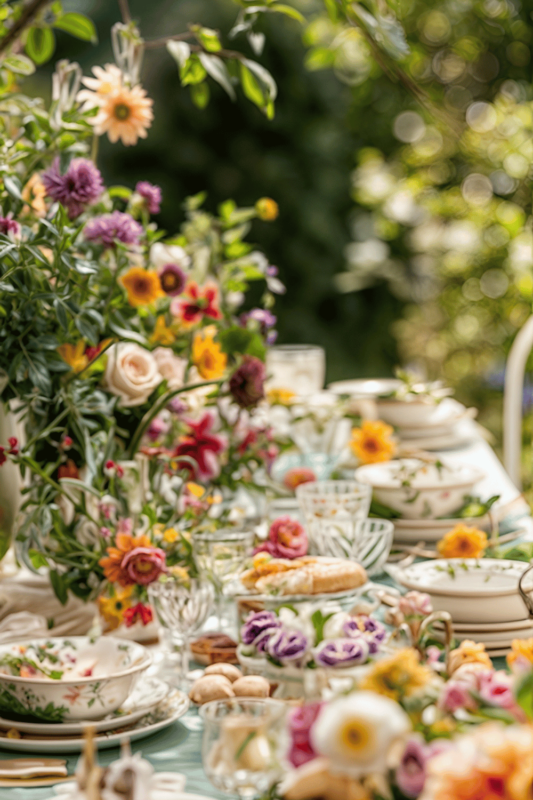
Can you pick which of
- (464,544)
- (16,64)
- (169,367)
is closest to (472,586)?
(464,544)

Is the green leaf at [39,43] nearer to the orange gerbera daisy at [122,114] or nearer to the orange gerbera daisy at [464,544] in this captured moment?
the orange gerbera daisy at [122,114]

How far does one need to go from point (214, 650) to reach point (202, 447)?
424 mm

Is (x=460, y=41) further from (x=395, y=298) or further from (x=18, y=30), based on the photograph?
(x=18, y=30)

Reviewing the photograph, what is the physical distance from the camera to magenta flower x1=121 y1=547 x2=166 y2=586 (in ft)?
3.25

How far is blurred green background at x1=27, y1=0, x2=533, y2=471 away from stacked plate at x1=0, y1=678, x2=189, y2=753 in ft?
11.5

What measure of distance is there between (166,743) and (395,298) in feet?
14.1

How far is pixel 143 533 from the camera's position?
108 centimetres

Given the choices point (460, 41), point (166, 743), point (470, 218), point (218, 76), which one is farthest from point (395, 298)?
point (166, 743)

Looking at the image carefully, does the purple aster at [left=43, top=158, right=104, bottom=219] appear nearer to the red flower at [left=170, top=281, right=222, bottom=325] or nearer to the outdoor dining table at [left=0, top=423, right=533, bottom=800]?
the red flower at [left=170, top=281, right=222, bottom=325]

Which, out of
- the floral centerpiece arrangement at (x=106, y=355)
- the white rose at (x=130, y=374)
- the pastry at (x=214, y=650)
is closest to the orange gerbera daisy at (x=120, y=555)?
the floral centerpiece arrangement at (x=106, y=355)

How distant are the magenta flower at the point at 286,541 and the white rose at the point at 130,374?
23 centimetres

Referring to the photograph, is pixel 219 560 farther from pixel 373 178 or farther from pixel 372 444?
pixel 373 178

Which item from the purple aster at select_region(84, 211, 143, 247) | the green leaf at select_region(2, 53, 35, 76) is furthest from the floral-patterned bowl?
the green leaf at select_region(2, 53, 35, 76)

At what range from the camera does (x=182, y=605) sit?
0.97 meters
